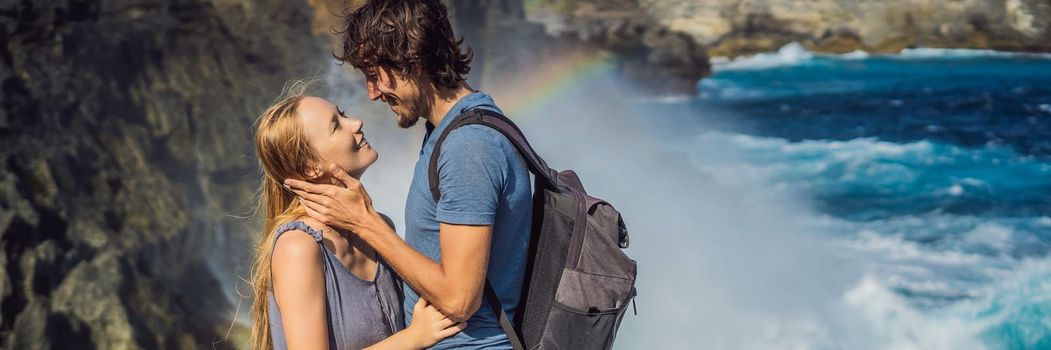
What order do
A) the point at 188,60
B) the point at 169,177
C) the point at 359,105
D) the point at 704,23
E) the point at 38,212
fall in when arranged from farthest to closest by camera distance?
the point at 704,23 < the point at 359,105 < the point at 188,60 < the point at 169,177 < the point at 38,212

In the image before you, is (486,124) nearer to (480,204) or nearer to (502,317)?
(480,204)

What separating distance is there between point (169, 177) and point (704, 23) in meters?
15.9

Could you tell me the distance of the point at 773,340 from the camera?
26.6 ft

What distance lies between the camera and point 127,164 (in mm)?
8258

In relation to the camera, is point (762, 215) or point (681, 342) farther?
point (762, 215)


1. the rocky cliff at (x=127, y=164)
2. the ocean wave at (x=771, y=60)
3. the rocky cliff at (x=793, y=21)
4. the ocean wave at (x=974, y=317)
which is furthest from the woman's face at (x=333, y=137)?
the ocean wave at (x=771, y=60)

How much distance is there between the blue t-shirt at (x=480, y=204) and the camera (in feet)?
5.79

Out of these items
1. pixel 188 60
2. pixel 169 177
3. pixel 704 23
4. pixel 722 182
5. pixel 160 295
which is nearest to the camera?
pixel 160 295

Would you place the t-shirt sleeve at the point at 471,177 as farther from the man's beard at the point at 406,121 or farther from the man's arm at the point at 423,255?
the man's beard at the point at 406,121

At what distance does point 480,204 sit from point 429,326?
12.0 inches

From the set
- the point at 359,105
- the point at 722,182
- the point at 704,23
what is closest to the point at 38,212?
the point at 359,105

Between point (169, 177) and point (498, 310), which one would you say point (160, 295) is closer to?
point (169, 177)

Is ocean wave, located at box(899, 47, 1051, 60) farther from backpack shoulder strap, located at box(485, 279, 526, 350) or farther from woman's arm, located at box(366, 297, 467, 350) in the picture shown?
woman's arm, located at box(366, 297, 467, 350)

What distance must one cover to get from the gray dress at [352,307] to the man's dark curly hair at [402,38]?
378 mm
